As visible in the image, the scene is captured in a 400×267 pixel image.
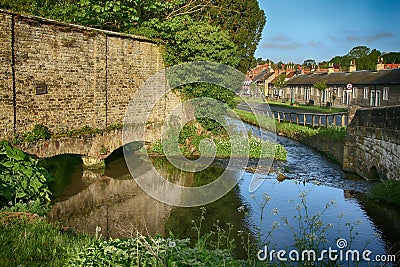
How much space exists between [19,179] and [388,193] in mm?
8374

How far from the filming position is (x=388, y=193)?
10.4 meters

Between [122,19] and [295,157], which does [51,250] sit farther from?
[122,19]

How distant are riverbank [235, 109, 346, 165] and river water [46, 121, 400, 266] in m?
1.83

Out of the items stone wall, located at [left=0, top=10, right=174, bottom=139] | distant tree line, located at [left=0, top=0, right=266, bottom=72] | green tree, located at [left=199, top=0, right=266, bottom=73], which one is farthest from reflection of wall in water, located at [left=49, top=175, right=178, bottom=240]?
green tree, located at [left=199, top=0, right=266, bottom=73]

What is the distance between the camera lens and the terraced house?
127ft

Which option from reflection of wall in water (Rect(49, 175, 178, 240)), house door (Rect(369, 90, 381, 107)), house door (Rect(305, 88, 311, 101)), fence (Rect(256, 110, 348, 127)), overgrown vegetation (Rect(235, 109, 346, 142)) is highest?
house door (Rect(305, 88, 311, 101))

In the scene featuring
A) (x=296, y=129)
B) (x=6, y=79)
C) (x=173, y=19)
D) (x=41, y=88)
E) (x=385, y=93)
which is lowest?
(x=296, y=129)

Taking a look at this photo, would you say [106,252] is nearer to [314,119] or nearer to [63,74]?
[63,74]

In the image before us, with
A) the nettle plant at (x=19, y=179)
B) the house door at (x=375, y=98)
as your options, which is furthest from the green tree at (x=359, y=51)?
the nettle plant at (x=19, y=179)

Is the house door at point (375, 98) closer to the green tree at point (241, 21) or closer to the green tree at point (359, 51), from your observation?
the green tree at point (241, 21)

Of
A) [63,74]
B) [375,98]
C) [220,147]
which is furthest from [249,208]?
[375,98]

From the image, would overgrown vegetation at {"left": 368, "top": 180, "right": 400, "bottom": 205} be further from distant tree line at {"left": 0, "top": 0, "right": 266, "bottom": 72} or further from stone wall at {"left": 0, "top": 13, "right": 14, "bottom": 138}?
stone wall at {"left": 0, "top": 13, "right": 14, "bottom": 138}

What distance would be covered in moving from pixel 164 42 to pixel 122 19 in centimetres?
262

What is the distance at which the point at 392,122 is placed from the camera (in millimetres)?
10625
